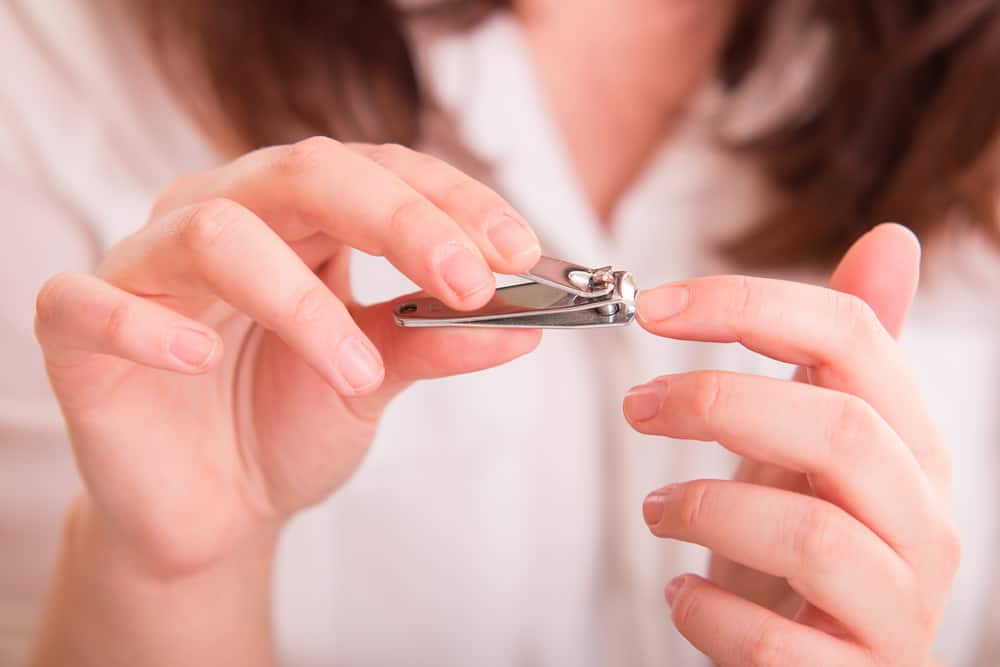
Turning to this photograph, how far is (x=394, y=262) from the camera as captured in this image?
0.54m

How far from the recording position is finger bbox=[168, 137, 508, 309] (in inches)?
20.0

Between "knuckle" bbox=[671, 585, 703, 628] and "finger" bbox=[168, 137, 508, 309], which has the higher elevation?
"finger" bbox=[168, 137, 508, 309]

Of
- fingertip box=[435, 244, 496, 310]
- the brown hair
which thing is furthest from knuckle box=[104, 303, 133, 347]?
the brown hair

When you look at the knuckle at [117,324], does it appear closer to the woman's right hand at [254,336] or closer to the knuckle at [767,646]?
the woman's right hand at [254,336]

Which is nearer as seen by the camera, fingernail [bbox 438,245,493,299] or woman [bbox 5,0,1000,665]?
fingernail [bbox 438,245,493,299]

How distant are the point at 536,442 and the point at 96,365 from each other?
648mm

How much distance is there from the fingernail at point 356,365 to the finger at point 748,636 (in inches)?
10.6

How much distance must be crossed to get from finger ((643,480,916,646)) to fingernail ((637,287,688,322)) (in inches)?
4.6

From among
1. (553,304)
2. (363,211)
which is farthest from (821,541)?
(363,211)

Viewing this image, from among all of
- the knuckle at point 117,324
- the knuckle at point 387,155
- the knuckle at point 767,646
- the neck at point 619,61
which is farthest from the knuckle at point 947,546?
the neck at point 619,61

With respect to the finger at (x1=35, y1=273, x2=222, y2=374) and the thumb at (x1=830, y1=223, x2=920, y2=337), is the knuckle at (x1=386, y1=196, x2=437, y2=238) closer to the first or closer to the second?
the finger at (x1=35, y1=273, x2=222, y2=374)

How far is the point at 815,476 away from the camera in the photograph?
0.57 m

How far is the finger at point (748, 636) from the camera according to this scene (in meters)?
0.56

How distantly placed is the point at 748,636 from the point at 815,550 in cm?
8
